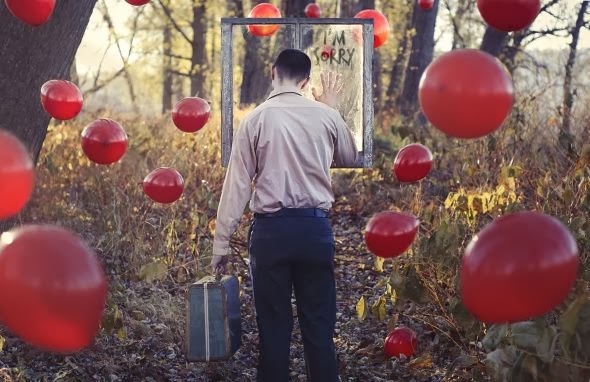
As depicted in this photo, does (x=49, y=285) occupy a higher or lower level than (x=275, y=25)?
lower

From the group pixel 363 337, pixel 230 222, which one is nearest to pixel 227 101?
pixel 363 337

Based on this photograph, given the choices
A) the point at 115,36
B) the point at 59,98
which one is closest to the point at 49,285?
the point at 59,98

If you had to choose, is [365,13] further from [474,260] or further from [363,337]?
[474,260]

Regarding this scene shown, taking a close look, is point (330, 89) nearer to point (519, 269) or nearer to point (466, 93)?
point (466, 93)

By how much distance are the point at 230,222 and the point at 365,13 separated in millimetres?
3302

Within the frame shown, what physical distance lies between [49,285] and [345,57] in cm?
541

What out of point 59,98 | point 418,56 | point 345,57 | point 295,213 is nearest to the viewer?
point 295,213

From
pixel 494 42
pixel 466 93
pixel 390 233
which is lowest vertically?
pixel 390 233

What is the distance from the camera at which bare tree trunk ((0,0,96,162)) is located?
5.12 meters

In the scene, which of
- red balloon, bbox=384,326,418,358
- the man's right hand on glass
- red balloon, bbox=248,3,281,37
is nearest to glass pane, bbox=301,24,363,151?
the man's right hand on glass

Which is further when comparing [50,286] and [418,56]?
[418,56]

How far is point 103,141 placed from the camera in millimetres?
5035

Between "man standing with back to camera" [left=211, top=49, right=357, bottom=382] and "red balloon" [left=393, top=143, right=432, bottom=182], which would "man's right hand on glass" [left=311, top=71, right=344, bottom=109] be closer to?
"red balloon" [left=393, top=143, right=432, bottom=182]

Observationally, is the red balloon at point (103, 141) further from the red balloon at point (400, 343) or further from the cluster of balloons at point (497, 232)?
the cluster of balloons at point (497, 232)
